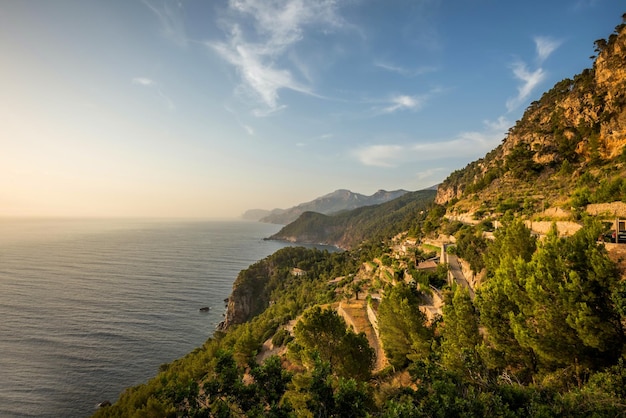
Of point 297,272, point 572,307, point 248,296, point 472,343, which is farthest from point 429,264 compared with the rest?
point 297,272

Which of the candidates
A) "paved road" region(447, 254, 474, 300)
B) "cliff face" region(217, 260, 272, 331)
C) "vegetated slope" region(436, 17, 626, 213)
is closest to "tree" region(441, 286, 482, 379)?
"paved road" region(447, 254, 474, 300)

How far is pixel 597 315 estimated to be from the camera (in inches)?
411

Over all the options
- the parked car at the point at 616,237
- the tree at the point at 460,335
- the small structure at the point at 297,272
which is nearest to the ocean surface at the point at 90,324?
the small structure at the point at 297,272

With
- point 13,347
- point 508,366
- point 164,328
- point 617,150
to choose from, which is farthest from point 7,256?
point 617,150

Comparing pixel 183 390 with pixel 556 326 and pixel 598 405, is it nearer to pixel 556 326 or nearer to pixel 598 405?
pixel 598 405

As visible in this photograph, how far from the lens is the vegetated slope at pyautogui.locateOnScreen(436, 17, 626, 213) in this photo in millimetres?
39062

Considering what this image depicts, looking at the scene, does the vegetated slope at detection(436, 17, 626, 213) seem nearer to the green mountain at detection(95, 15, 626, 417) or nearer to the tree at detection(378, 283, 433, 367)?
the green mountain at detection(95, 15, 626, 417)

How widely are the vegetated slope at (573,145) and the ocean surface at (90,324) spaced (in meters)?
54.6

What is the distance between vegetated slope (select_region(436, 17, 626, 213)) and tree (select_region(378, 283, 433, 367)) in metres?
23.1

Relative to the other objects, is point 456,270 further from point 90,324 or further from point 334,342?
point 90,324

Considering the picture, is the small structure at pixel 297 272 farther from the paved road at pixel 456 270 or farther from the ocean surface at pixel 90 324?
the paved road at pixel 456 270

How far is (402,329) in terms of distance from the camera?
758 inches

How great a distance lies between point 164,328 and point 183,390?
48409mm

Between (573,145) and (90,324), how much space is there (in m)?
A: 88.7
